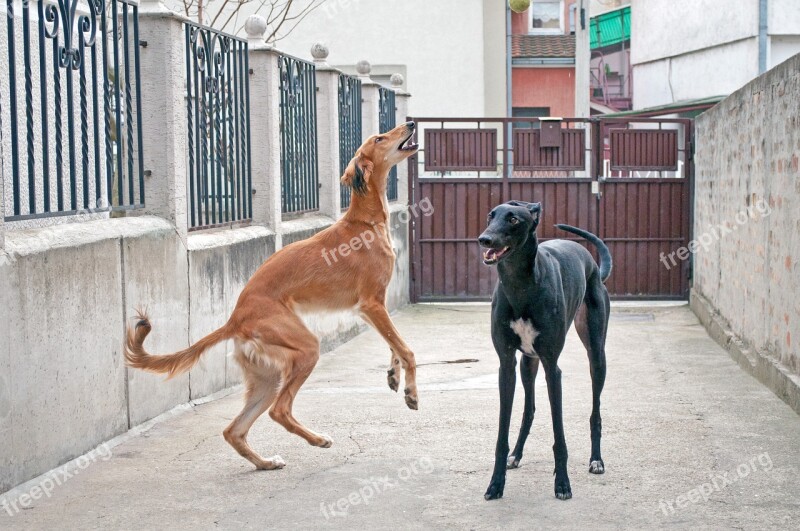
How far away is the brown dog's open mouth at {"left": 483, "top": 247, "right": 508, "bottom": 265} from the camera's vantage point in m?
4.84

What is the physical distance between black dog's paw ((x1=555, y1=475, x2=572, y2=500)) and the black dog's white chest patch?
600 millimetres

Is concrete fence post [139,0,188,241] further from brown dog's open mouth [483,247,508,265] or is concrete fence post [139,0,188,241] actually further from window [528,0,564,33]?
window [528,0,564,33]

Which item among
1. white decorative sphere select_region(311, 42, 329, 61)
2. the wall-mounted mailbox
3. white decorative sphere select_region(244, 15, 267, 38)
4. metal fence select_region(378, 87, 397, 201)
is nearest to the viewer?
white decorative sphere select_region(244, 15, 267, 38)

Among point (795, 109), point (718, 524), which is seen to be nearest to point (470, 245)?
point (795, 109)

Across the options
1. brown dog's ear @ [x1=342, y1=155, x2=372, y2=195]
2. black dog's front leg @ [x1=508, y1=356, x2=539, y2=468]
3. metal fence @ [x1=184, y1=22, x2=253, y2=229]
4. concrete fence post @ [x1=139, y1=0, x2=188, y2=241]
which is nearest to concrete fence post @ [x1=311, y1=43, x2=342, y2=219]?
metal fence @ [x1=184, y1=22, x2=253, y2=229]

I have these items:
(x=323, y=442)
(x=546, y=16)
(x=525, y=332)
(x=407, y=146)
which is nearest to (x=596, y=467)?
(x=525, y=332)

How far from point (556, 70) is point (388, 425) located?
19745 millimetres

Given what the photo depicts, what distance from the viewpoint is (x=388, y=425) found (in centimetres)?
693

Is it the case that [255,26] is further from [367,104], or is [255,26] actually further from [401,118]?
[401,118]

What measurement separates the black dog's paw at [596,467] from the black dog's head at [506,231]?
1.34 m

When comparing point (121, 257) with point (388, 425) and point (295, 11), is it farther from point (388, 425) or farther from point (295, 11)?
point (295, 11)

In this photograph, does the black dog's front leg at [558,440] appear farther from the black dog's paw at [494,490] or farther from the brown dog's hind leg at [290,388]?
the brown dog's hind leg at [290,388]

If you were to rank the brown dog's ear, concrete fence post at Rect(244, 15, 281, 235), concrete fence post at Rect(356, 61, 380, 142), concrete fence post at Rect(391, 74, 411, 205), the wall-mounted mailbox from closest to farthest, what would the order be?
1. the brown dog's ear
2. concrete fence post at Rect(244, 15, 281, 235)
3. concrete fence post at Rect(356, 61, 380, 142)
4. the wall-mounted mailbox
5. concrete fence post at Rect(391, 74, 411, 205)

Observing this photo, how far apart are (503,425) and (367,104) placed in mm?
8801
